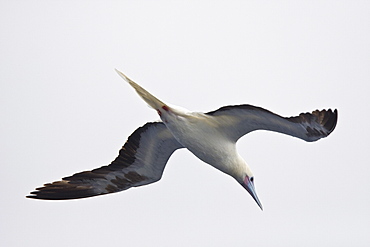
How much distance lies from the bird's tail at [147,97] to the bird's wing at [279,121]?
0.77 m

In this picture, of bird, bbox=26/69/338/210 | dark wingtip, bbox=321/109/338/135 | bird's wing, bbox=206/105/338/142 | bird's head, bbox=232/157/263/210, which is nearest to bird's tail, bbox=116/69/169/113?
bird, bbox=26/69/338/210

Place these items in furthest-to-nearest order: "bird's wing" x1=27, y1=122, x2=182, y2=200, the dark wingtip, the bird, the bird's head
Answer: "bird's wing" x1=27, y1=122, x2=182, y2=200 → the bird's head → the bird → the dark wingtip

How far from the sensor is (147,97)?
10.8 metres

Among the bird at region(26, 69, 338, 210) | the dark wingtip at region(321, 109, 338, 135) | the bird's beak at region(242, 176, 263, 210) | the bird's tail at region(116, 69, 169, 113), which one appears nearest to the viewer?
the dark wingtip at region(321, 109, 338, 135)

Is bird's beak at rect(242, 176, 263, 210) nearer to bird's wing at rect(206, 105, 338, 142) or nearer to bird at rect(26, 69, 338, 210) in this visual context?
bird at rect(26, 69, 338, 210)

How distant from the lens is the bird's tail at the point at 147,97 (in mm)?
10711

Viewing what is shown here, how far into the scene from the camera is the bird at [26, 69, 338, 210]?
31.6 feet

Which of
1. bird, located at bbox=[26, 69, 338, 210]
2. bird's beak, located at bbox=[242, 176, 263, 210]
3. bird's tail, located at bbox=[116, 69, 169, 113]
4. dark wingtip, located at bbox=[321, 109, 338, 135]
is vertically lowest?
bird's beak, located at bbox=[242, 176, 263, 210]

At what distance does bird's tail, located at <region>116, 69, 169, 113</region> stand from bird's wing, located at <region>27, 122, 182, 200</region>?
1.32 meters

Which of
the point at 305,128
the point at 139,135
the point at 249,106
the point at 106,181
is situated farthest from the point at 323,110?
the point at 106,181

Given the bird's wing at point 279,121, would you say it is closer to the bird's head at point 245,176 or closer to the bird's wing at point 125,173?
the bird's head at point 245,176

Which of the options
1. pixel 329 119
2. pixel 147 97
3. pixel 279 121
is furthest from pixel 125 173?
pixel 329 119

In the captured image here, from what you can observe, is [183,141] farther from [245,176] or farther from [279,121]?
[279,121]

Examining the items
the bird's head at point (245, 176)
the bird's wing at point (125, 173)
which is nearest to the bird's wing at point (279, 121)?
the bird's head at point (245, 176)
